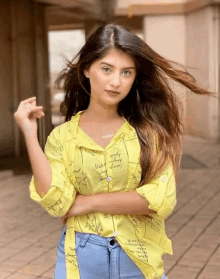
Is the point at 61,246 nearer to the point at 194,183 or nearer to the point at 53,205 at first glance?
the point at 53,205

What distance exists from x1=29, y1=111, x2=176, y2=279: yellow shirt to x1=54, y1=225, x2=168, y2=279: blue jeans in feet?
0.06

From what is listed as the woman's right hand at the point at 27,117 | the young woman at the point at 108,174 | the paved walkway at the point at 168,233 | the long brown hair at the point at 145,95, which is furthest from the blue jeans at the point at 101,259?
the paved walkway at the point at 168,233

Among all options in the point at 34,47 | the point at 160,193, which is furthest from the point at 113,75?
the point at 34,47

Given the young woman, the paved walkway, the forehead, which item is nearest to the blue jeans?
the young woman

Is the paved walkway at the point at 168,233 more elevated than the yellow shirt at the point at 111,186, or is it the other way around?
the yellow shirt at the point at 111,186

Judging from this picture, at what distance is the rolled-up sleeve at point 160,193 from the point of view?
2029 mm

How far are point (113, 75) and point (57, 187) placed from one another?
421mm

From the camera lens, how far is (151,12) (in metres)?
15.9

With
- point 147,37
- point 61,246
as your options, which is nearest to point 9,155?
point 147,37

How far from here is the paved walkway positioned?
4.53 meters

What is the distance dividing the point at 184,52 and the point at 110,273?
1443 cm

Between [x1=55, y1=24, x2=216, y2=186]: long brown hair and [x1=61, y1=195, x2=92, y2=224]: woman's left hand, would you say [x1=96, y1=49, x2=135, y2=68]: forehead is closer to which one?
[x1=55, y1=24, x2=216, y2=186]: long brown hair

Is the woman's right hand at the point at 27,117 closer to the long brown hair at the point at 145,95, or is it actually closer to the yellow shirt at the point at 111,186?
the yellow shirt at the point at 111,186

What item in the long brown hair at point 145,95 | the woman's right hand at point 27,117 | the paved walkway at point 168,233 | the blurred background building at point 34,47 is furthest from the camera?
the blurred background building at point 34,47
